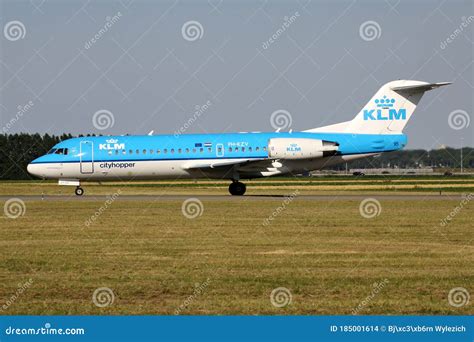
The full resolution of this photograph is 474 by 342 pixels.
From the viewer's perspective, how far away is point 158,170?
48.6 meters

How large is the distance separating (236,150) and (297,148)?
3483 millimetres

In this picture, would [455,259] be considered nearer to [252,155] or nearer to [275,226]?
[275,226]

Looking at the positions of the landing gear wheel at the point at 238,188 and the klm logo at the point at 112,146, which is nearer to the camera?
the landing gear wheel at the point at 238,188

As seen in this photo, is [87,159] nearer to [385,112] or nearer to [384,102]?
[385,112]

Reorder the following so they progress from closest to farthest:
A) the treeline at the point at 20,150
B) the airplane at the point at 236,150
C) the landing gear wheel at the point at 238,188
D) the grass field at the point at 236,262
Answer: the grass field at the point at 236,262 < the airplane at the point at 236,150 < the landing gear wheel at the point at 238,188 < the treeline at the point at 20,150

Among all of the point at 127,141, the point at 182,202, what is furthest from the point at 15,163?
the point at 182,202

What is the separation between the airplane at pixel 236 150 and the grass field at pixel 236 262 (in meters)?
16.1

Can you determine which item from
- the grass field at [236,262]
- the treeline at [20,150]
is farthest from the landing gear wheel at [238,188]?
the treeline at [20,150]

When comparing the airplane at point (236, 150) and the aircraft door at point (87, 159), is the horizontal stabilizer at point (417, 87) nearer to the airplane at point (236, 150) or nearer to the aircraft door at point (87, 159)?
the airplane at point (236, 150)

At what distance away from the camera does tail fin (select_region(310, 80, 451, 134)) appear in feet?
162

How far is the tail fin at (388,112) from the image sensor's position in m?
49.3

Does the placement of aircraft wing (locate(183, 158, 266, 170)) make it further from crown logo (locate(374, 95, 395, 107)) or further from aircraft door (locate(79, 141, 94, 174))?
crown logo (locate(374, 95, 395, 107))

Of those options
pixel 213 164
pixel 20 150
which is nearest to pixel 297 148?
Result: pixel 213 164

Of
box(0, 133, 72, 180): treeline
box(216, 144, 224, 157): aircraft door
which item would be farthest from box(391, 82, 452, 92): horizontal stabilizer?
box(0, 133, 72, 180): treeline
